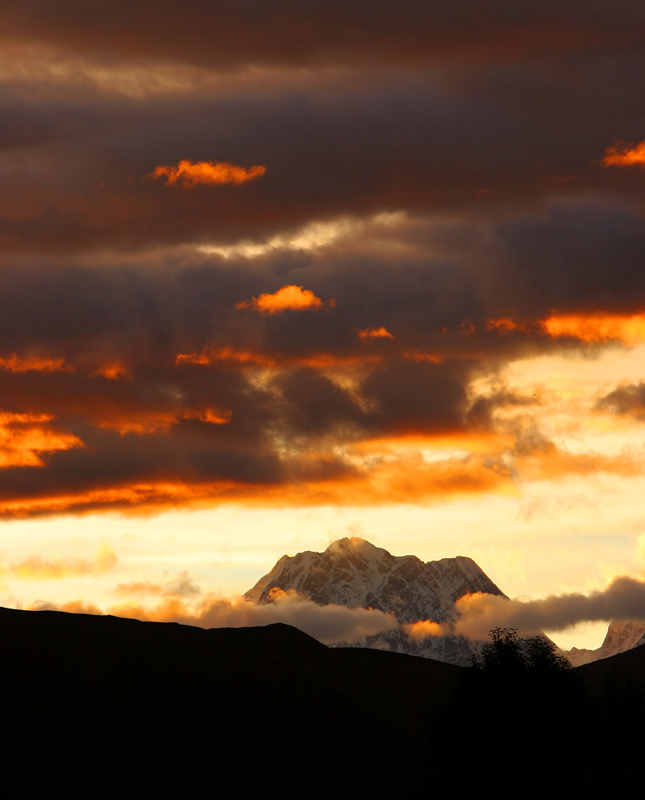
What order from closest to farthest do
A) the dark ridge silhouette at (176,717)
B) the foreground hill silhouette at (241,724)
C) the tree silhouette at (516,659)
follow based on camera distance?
the foreground hill silhouette at (241,724), the tree silhouette at (516,659), the dark ridge silhouette at (176,717)

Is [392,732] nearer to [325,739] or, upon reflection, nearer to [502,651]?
[325,739]

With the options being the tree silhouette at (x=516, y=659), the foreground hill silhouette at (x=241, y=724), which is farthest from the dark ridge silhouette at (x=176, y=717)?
the tree silhouette at (x=516, y=659)

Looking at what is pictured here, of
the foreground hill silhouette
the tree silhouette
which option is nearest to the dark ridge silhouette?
the foreground hill silhouette

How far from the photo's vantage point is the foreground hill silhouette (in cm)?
11194

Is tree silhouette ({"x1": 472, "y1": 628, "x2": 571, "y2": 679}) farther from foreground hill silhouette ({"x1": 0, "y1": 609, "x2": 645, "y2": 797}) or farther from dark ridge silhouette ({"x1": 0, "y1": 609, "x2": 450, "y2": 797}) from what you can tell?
dark ridge silhouette ({"x1": 0, "y1": 609, "x2": 450, "y2": 797})

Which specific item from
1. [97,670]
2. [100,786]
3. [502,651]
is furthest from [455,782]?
[97,670]

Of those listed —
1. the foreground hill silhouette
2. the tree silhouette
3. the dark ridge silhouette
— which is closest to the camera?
the foreground hill silhouette

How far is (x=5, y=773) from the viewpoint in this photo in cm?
13288

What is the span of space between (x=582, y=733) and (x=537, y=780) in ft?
20.8

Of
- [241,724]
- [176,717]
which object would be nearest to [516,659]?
[241,724]

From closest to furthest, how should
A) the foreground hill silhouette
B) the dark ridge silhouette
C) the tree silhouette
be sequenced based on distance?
1. the foreground hill silhouette
2. the tree silhouette
3. the dark ridge silhouette

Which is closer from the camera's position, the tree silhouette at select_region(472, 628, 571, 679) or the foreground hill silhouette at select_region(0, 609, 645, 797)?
the foreground hill silhouette at select_region(0, 609, 645, 797)

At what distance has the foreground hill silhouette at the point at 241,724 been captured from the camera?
11194cm

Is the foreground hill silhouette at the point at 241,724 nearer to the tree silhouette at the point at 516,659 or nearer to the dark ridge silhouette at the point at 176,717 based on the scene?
the dark ridge silhouette at the point at 176,717
